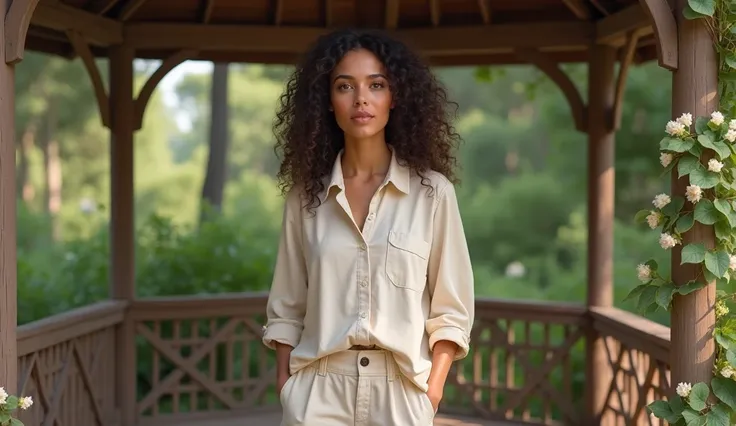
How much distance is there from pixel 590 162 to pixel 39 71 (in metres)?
12.3

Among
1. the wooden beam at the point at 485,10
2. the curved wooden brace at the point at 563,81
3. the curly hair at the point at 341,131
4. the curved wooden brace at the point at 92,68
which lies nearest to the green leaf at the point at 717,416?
the curly hair at the point at 341,131

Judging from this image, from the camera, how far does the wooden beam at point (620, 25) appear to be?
15.8ft

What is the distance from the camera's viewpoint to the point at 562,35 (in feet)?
18.6

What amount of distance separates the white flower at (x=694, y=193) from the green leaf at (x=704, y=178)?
17 mm

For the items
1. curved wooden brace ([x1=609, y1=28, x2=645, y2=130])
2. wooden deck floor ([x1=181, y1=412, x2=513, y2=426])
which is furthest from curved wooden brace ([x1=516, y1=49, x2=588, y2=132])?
wooden deck floor ([x1=181, y1=412, x2=513, y2=426])

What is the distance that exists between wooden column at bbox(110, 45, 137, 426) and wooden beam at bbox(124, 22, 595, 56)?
224mm

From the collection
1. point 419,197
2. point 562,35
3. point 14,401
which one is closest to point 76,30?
point 14,401

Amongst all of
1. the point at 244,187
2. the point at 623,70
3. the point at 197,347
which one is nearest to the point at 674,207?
the point at 623,70

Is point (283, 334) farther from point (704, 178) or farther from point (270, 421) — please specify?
point (270, 421)

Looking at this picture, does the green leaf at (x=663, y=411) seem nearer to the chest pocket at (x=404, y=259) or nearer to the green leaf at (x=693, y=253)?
the green leaf at (x=693, y=253)

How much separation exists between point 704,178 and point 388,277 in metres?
1.43

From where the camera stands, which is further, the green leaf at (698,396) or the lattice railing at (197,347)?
the lattice railing at (197,347)

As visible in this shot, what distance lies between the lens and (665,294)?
3.44m

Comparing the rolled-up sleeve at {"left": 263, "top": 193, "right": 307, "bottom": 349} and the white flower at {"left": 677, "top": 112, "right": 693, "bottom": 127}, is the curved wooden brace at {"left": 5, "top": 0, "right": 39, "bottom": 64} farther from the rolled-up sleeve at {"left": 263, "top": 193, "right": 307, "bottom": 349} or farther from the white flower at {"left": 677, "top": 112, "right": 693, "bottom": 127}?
the white flower at {"left": 677, "top": 112, "right": 693, "bottom": 127}
